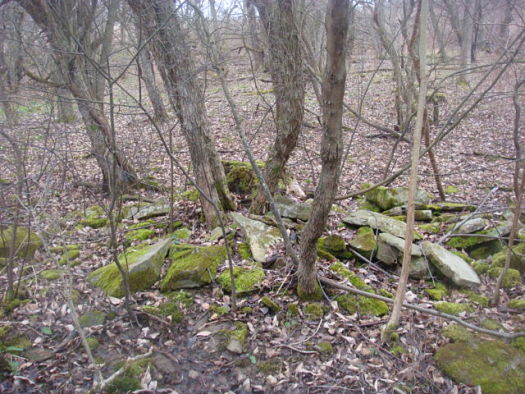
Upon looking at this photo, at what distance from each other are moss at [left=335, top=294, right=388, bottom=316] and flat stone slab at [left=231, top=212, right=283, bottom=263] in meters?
1.05

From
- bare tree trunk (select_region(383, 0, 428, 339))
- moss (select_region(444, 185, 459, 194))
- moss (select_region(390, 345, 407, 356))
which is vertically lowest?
moss (select_region(444, 185, 459, 194))

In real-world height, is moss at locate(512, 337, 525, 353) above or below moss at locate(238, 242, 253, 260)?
below

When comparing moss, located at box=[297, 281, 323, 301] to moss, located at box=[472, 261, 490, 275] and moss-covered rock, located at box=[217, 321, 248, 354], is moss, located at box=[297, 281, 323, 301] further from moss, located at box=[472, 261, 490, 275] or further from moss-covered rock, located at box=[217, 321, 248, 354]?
moss, located at box=[472, 261, 490, 275]

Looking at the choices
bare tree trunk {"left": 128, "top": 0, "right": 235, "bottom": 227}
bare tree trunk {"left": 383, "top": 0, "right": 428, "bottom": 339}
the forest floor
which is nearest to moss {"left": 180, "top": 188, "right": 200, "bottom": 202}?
bare tree trunk {"left": 128, "top": 0, "right": 235, "bottom": 227}

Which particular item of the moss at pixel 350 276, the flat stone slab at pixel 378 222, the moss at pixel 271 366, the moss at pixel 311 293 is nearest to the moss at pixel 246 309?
the moss at pixel 311 293

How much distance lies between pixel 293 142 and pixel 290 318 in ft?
8.62

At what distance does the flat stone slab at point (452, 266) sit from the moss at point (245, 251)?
6.73 feet

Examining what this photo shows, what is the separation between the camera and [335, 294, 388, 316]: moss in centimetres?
384

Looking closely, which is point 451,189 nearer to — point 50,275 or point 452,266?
point 452,266

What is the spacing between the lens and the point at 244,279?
13.8ft

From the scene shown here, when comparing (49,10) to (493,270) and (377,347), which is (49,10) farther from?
(493,270)

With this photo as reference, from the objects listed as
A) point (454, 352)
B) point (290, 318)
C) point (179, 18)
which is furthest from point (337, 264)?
point (179, 18)

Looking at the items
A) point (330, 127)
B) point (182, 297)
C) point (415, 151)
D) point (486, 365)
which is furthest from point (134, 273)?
point (486, 365)

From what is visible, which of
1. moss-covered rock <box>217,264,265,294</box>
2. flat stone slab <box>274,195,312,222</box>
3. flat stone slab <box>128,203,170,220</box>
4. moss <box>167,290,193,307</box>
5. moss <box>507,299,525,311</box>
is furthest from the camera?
flat stone slab <box>128,203,170,220</box>
